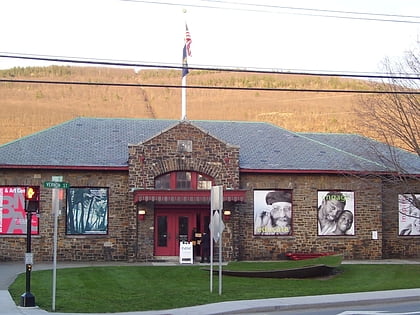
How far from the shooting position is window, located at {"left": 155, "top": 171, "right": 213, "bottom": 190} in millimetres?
33094

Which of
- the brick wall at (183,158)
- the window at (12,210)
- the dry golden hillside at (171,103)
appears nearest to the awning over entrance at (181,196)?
the brick wall at (183,158)

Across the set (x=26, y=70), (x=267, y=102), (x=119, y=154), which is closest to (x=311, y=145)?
(x=119, y=154)

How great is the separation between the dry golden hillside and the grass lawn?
58.4 m

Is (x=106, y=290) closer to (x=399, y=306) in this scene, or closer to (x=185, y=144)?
(x=399, y=306)

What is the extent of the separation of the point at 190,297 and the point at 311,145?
19.1 meters

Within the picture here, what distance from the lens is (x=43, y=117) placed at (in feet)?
321

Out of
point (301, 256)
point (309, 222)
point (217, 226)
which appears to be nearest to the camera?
point (217, 226)

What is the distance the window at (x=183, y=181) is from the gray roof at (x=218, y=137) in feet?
5.77

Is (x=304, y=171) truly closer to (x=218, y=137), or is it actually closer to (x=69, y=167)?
(x=218, y=137)

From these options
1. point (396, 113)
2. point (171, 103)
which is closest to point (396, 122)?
point (396, 113)

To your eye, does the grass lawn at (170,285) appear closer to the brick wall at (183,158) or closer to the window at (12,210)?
the brick wall at (183,158)

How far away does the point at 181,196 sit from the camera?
32.0 meters

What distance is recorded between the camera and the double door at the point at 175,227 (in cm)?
3341

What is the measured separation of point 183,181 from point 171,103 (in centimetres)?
8517
